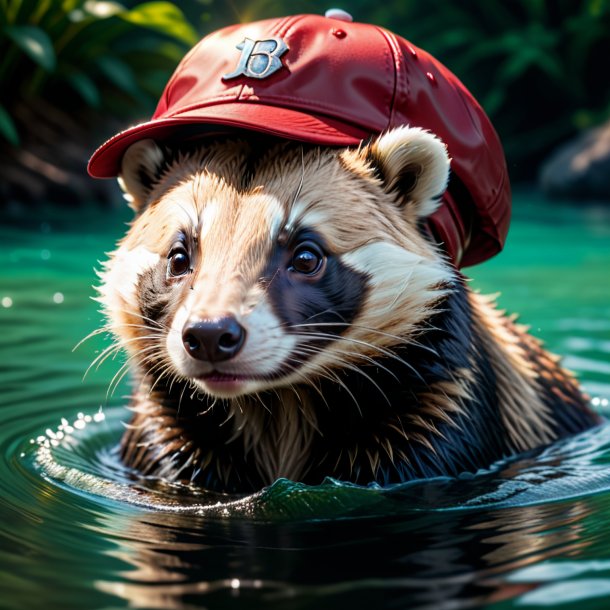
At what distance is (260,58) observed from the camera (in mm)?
3777

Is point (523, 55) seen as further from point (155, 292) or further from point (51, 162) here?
point (155, 292)

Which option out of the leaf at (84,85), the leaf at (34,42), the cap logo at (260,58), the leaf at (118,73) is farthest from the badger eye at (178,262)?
the leaf at (118,73)

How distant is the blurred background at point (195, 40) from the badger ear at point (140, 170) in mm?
6620

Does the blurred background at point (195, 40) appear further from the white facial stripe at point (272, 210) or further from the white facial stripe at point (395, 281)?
the white facial stripe at point (272, 210)

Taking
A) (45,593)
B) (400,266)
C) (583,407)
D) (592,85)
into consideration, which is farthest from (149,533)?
(592,85)

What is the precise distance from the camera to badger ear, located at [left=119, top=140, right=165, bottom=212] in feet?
13.0

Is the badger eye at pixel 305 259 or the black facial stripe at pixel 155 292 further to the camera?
the black facial stripe at pixel 155 292

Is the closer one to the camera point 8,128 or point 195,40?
point 8,128

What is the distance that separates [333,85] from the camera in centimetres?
373

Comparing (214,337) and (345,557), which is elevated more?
(214,337)

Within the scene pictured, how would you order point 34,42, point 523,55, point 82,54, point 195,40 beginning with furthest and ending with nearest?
point 523,55
point 195,40
point 82,54
point 34,42

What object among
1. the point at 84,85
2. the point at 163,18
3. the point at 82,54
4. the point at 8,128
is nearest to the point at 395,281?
the point at 8,128

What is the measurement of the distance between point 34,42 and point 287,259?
10233 mm

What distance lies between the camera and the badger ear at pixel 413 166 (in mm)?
3604
